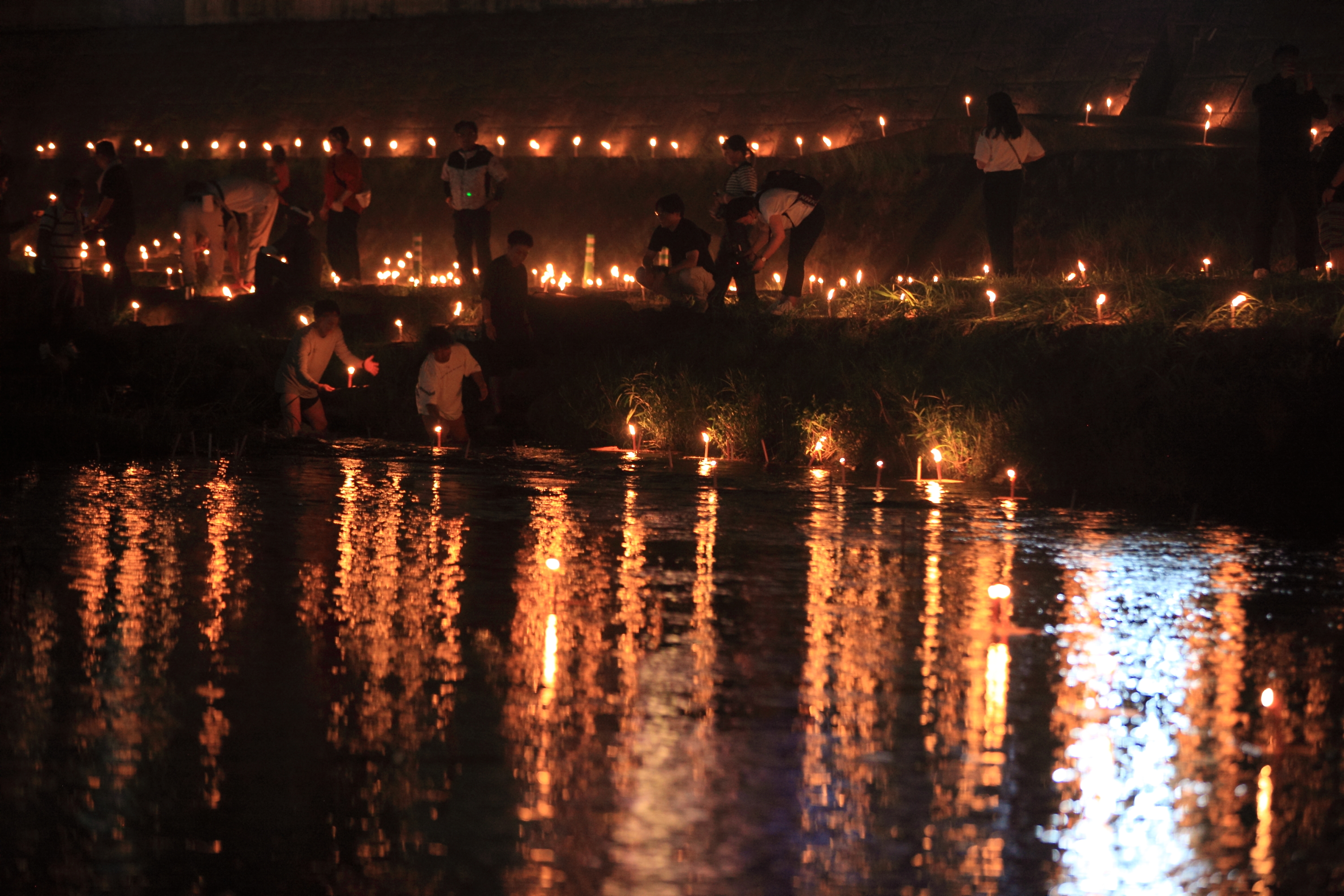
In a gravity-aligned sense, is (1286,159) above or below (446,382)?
above

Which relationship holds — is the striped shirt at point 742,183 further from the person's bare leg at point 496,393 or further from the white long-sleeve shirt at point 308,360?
the white long-sleeve shirt at point 308,360

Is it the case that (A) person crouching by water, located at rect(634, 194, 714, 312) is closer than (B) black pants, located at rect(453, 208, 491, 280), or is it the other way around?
(A) person crouching by water, located at rect(634, 194, 714, 312)

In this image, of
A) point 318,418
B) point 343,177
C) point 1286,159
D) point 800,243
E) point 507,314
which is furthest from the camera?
point 343,177

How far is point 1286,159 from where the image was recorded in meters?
13.0

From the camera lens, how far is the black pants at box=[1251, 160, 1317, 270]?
43.0ft

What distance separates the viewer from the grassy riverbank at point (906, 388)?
10281mm

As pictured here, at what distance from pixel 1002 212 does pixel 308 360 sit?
20.0ft

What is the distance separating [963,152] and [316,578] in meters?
12.7

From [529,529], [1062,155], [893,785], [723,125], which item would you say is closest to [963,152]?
[1062,155]

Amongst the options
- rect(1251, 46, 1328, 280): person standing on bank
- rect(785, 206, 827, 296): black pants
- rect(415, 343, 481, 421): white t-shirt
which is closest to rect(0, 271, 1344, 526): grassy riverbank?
rect(785, 206, 827, 296): black pants

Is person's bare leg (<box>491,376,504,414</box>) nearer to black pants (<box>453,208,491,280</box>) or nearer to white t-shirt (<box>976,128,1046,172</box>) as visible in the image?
black pants (<box>453,208,491,280</box>)

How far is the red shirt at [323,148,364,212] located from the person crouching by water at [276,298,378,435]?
16.9 ft

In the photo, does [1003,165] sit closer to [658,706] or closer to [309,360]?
[309,360]

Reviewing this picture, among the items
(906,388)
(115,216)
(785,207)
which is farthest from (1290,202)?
(115,216)
